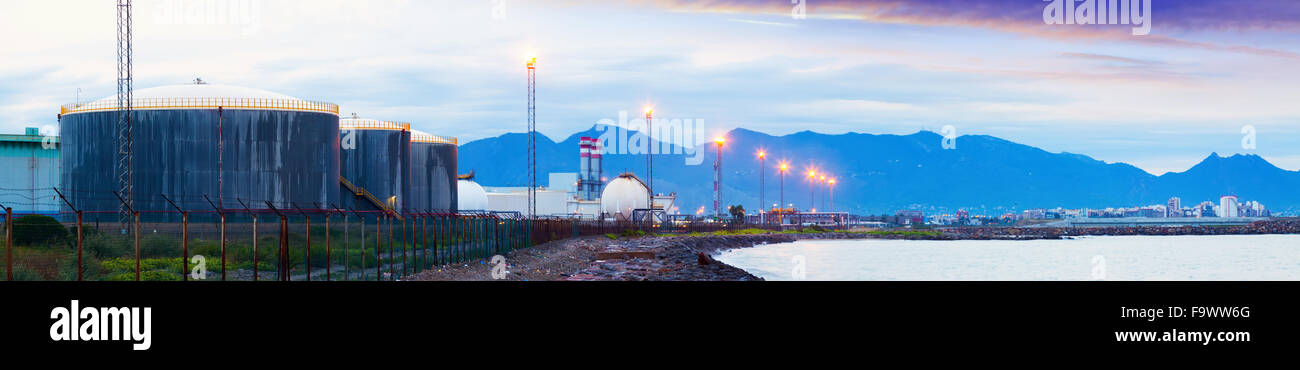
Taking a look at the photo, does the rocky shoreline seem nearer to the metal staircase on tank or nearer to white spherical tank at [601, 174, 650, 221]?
the metal staircase on tank

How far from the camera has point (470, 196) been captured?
122 metres

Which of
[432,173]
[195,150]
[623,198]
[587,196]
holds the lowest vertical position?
[587,196]

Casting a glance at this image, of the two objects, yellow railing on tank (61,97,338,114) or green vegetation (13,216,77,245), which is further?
yellow railing on tank (61,97,338,114)

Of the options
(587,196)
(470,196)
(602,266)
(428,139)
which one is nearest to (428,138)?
(428,139)

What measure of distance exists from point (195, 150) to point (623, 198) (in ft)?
260

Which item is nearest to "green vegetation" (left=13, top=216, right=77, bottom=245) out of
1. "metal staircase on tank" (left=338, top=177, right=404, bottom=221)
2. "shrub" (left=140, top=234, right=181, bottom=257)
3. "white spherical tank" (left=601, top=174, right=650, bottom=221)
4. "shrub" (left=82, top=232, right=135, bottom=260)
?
"shrub" (left=82, top=232, right=135, bottom=260)

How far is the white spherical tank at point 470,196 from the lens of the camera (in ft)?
395

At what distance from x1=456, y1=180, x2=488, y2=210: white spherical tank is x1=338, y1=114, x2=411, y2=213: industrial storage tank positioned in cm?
3296

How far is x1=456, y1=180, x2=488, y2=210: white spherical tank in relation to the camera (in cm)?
12031

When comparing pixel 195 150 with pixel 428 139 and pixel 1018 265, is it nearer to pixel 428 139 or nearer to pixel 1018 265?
pixel 428 139
